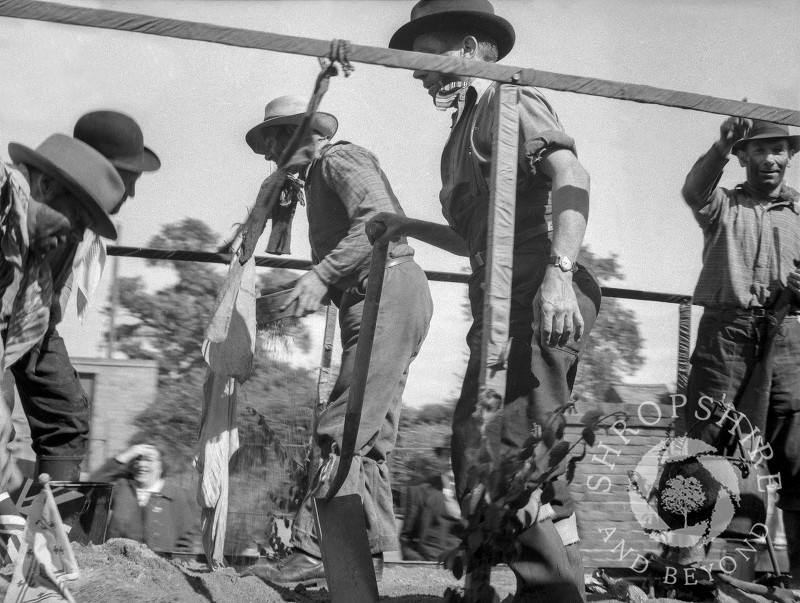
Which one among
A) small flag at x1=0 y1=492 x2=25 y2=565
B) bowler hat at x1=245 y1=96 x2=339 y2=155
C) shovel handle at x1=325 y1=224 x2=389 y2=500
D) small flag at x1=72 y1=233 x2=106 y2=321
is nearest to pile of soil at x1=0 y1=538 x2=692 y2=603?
small flag at x1=0 y1=492 x2=25 y2=565

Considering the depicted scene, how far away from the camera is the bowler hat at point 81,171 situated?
10.4ft

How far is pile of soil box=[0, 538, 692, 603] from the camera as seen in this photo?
281 centimetres

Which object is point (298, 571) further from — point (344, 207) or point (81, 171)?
point (81, 171)

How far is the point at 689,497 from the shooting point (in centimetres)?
354

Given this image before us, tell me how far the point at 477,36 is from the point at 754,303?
5.22ft

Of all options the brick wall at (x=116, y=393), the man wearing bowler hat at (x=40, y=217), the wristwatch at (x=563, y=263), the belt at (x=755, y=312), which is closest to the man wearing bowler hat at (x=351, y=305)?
the man wearing bowler hat at (x=40, y=217)

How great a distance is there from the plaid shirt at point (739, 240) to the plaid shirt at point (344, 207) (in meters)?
1.24

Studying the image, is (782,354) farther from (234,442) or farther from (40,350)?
(40,350)

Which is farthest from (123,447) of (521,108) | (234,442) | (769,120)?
(769,120)

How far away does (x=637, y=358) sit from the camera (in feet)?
17.5

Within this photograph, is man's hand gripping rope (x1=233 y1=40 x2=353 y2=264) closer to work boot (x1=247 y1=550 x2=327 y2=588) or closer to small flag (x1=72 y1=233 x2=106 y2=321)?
small flag (x1=72 y1=233 x2=106 y2=321)

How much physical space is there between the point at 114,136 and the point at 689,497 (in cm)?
256

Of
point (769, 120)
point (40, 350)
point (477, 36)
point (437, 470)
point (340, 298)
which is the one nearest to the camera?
point (769, 120)

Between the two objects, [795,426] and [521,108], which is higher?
[521,108]
